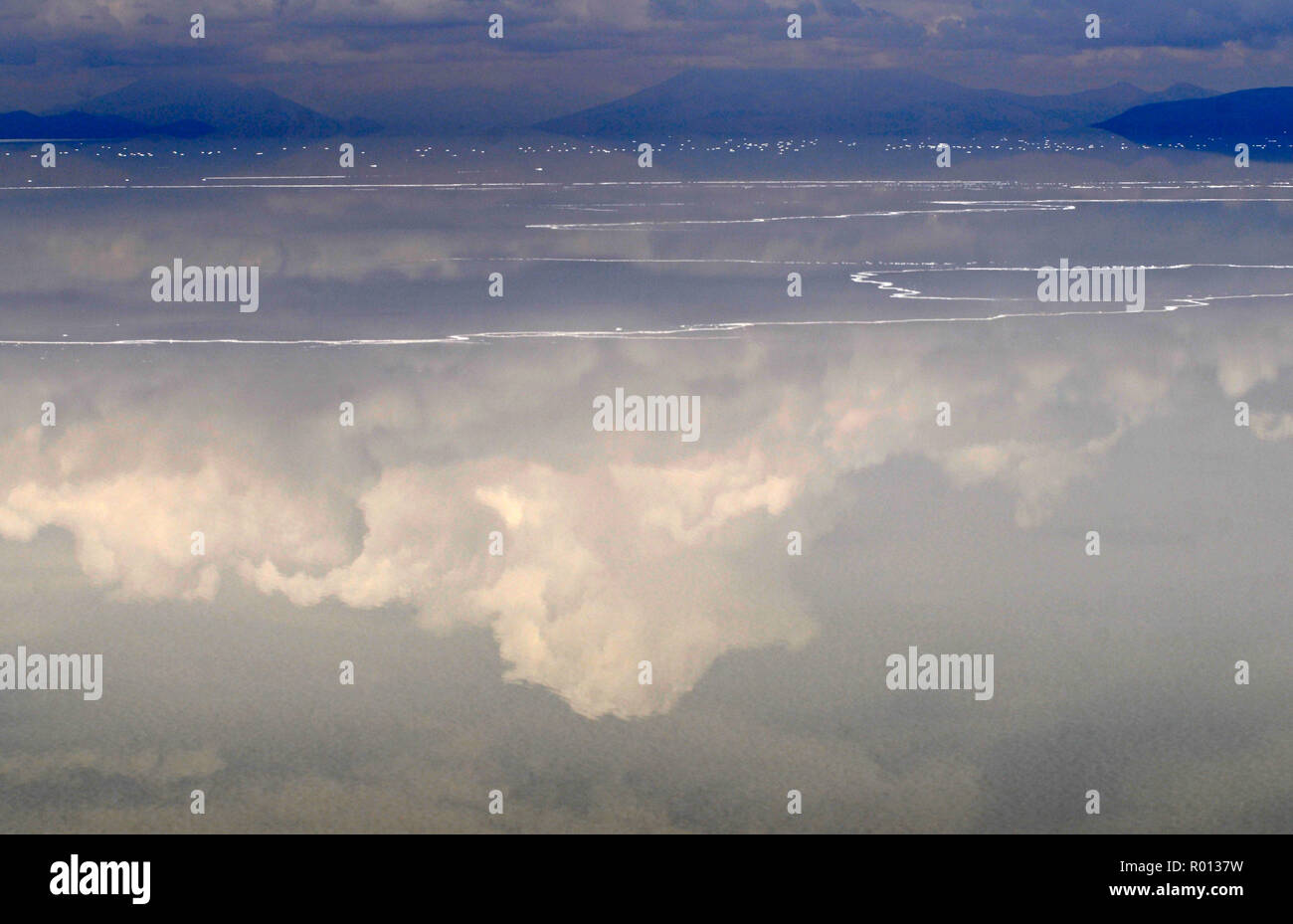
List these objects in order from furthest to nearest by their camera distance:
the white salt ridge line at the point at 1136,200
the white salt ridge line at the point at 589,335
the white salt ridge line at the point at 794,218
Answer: the white salt ridge line at the point at 1136,200 < the white salt ridge line at the point at 794,218 < the white salt ridge line at the point at 589,335

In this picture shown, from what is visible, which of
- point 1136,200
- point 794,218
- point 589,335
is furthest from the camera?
point 1136,200

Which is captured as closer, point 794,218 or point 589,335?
point 589,335

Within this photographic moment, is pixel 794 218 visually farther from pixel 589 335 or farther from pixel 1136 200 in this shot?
pixel 589 335

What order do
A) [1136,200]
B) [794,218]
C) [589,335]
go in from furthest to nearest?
[1136,200] < [794,218] < [589,335]

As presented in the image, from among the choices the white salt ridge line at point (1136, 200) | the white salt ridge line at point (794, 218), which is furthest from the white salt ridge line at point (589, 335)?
the white salt ridge line at point (1136, 200)

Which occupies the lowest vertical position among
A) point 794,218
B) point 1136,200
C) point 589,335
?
point 589,335

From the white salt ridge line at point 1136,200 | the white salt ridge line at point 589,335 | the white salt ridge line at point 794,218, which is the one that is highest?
the white salt ridge line at point 1136,200

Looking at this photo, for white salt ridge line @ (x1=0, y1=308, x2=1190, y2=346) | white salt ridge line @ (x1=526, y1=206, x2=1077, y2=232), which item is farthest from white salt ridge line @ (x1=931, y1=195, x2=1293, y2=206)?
white salt ridge line @ (x1=0, y1=308, x2=1190, y2=346)

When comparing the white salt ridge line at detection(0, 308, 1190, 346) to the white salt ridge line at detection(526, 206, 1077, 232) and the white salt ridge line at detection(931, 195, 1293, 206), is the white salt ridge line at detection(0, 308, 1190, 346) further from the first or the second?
the white salt ridge line at detection(931, 195, 1293, 206)

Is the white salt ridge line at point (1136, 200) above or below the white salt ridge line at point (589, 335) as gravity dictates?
above

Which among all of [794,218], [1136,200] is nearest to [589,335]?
[794,218]

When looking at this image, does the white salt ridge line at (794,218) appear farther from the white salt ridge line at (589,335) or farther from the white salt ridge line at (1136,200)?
the white salt ridge line at (589,335)


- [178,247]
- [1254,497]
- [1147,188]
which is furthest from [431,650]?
[1147,188]
